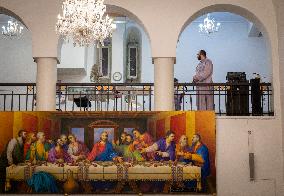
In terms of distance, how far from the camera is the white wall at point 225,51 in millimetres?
18828

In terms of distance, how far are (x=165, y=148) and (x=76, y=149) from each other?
2.24 meters

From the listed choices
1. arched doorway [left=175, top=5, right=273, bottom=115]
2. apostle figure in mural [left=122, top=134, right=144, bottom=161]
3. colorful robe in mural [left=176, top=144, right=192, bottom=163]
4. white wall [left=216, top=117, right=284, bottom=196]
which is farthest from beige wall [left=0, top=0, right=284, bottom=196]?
arched doorway [left=175, top=5, right=273, bottom=115]

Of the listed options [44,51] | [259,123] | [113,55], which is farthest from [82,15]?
[113,55]

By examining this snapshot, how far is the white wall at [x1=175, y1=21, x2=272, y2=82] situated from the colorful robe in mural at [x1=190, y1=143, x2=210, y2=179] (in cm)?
739

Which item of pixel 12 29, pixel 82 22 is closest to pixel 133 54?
pixel 12 29

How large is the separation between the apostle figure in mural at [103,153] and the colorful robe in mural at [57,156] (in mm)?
535

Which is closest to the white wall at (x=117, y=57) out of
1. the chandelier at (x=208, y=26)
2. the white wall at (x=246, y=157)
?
the chandelier at (x=208, y=26)

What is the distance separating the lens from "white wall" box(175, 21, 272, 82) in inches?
741

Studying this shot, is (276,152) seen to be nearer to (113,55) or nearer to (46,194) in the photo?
(46,194)

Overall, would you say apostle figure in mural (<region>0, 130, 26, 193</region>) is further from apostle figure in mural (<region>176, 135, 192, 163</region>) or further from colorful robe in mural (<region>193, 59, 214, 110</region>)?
colorful robe in mural (<region>193, 59, 214, 110</region>)

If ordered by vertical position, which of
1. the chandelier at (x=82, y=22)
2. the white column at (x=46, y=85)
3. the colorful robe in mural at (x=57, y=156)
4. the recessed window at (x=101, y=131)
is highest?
the chandelier at (x=82, y=22)

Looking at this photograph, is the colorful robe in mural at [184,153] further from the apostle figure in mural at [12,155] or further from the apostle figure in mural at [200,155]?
the apostle figure in mural at [12,155]

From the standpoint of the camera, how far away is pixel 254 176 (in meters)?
11.8

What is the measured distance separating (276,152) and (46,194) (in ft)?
19.0
